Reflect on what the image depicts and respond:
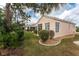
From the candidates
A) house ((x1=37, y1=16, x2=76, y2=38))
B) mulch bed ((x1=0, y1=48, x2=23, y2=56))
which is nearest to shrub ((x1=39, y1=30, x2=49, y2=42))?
house ((x1=37, y1=16, x2=76, y2=38))

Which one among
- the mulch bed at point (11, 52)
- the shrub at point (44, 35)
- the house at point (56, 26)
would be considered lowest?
the mulch bed at point (11, 52)

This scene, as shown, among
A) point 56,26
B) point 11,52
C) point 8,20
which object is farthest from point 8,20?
point 56,26

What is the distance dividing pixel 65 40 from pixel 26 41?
319 mm

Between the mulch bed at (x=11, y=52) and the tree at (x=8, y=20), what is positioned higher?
the tree at (x=8, y=20)

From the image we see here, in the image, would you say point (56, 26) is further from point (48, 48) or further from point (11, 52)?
point (11, 52)

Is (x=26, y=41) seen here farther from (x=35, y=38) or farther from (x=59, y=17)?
(x=59, y=17)

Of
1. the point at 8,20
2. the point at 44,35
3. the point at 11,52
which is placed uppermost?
the point at 8,20

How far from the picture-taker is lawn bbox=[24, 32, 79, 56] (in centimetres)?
152

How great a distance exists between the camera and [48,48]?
1529 mm

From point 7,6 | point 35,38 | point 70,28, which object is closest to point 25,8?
point 7,6

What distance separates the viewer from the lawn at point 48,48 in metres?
1.52

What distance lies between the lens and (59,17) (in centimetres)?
153

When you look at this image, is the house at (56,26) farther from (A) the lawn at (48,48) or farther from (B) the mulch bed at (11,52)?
(B) the mulch bed at (11,52)

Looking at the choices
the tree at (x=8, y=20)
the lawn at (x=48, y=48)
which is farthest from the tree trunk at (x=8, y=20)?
the lawn at (x=48, y=48)
